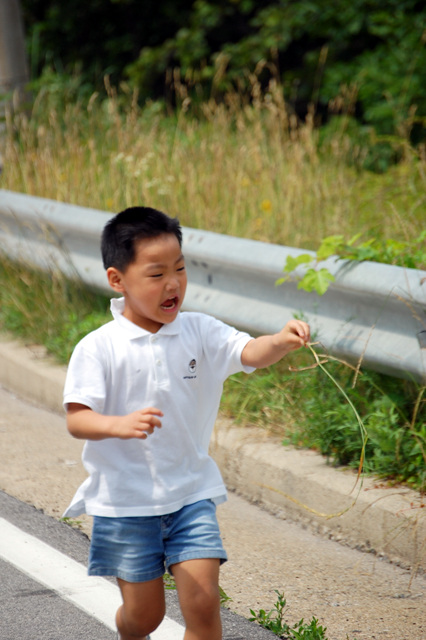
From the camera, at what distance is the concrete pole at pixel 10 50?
8680 mm

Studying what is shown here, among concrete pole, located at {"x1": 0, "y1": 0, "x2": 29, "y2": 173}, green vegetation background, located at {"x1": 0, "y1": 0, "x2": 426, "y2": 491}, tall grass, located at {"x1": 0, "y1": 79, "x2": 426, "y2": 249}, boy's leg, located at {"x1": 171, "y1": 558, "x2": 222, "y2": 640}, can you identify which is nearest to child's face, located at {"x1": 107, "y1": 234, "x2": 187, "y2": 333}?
boy's leg, located at {"x1": 171, "y1": 558, "x2": 222, "y2": 640}

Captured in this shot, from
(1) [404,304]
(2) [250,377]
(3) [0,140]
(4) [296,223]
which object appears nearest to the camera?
(1) [404,304]

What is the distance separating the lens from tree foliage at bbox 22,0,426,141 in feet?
30.9

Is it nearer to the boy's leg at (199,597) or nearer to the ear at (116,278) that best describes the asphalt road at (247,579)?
the boy's leg at (199,597)

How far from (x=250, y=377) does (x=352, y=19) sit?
7202 mm

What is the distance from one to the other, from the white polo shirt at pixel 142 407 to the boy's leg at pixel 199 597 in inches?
6.1

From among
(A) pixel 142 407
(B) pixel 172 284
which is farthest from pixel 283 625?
(B) pixel 172 284

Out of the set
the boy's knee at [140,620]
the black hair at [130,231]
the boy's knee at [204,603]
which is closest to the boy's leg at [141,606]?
the boy's knee at [140,620]

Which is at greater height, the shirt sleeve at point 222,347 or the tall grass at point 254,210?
the shirt sleeve at point 222,347

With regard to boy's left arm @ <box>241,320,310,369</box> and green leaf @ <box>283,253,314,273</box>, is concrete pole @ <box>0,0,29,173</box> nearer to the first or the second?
green leaf @ <box>283,253,314,273</box>

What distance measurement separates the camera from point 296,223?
5.61 meters

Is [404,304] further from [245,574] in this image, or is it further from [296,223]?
[296,223]

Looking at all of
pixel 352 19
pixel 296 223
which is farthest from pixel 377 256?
pixel 352 19

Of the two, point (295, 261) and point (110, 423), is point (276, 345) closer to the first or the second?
point (110, 423)
